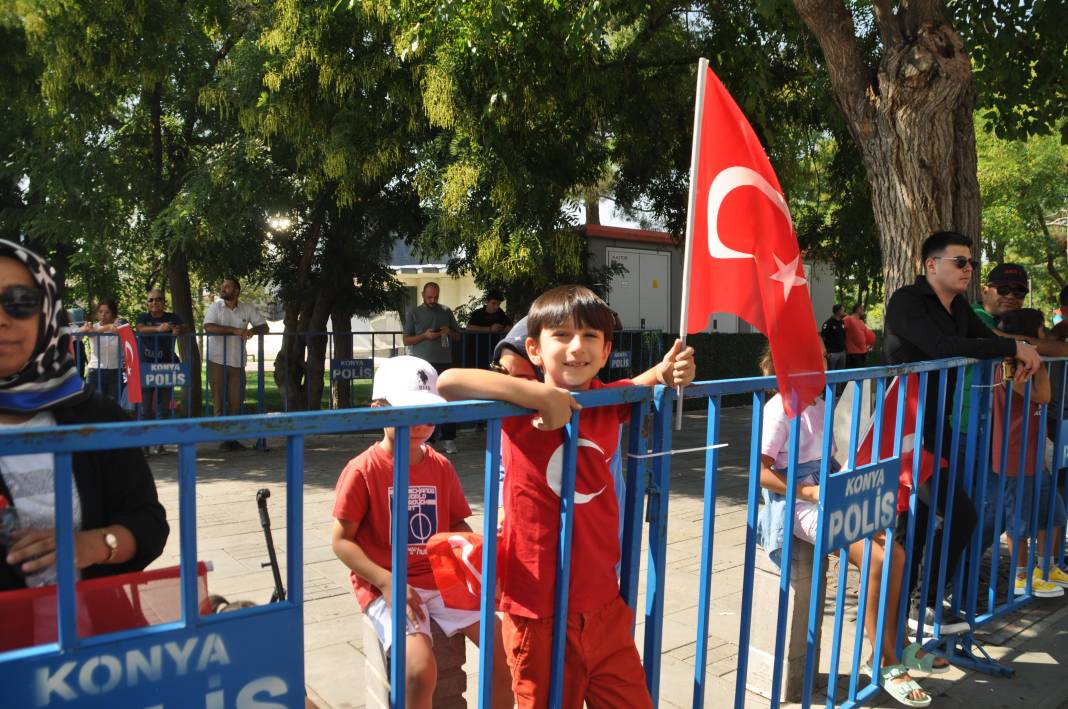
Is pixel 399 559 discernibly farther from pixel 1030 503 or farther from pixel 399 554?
pixel 1030 503

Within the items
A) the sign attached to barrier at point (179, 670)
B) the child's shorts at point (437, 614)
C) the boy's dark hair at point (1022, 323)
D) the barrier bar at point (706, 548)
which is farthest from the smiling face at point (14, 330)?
the boy's dark hair at point (1022, 323)

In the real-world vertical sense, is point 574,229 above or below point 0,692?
above

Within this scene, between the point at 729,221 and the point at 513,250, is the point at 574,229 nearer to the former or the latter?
the point at 513,250

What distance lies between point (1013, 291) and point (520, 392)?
4.31 meters

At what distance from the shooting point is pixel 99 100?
11.5 m

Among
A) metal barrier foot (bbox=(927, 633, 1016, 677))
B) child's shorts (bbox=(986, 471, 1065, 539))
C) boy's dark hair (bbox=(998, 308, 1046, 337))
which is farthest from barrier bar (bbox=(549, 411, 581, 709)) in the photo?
boy's dark hair (bbox=(998, 308, 1046, 337))

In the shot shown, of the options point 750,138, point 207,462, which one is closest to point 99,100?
point 207,462

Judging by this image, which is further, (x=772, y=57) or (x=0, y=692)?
(x=772, y=57)

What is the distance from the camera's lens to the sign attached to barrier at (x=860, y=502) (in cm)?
309

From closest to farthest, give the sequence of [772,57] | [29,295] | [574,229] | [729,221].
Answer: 1. [29,295]
2. [729,221]
3. [574,229]
4. [772,57]

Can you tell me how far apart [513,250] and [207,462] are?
12.4 ft

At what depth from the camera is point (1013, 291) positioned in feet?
17.4

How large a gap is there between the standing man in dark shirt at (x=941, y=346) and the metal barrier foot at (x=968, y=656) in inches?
3.2

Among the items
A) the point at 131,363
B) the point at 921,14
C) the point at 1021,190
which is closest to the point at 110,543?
the point at 921,14
